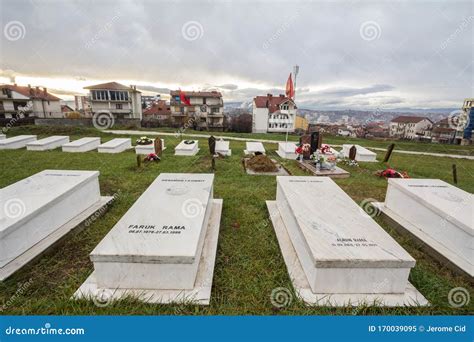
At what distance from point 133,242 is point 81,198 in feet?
9.43

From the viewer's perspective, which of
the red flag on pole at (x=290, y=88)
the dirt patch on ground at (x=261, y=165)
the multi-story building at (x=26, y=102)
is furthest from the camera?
the multi-story building at (x=26, y=102)

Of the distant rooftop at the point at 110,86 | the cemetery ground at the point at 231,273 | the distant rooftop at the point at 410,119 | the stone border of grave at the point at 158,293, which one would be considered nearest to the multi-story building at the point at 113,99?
the distant rooftop at the point at 110,86

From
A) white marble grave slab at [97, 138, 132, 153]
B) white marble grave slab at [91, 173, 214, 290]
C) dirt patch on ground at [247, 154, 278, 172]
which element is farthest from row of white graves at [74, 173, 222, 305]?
white marble grave slab at [97, 138, 132, 153]

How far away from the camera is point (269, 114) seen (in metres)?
41.8

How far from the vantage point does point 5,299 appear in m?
2.95

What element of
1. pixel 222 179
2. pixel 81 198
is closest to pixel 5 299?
pixel 81 198

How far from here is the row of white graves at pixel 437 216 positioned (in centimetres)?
374

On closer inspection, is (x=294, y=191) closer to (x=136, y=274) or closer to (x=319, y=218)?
(x=319, y=218)

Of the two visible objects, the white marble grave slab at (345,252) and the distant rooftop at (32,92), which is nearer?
the white marble grave slab at (345,252)

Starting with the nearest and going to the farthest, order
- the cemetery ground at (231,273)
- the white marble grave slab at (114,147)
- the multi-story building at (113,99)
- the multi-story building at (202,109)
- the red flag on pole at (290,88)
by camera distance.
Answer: the cemetery ground at (231,273) < the red flag on pole at (290,88) < the white marble grave slab at (114,147) < the multi-story building at (113,99) < the multi-story building at (202,109)

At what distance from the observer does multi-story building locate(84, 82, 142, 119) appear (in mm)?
38438

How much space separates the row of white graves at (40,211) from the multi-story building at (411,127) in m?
75.0

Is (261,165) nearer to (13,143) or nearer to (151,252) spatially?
(151,252)

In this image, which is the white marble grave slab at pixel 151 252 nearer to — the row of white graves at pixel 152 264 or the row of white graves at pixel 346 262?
the row of white graves at pixel 152 264
